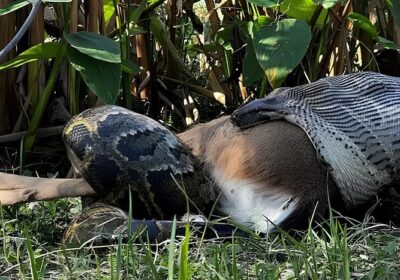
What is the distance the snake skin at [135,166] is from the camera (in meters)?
2.50

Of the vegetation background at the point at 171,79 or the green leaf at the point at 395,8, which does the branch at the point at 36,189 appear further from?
the green leaf at the point at 395,8

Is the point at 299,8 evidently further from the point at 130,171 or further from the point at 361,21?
the point at 130,171

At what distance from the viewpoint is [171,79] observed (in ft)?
13.3

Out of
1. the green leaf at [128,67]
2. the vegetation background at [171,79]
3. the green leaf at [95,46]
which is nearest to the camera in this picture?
the vegetation background at [171,79]

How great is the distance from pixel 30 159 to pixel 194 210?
1115mm

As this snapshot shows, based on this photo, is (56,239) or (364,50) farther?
(364,50)

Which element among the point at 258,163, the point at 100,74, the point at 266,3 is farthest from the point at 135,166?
the point at 266,3

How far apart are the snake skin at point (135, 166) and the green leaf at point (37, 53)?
1.75 ft

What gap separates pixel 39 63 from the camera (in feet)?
11.2

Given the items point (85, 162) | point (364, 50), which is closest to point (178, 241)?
point (85, 162)

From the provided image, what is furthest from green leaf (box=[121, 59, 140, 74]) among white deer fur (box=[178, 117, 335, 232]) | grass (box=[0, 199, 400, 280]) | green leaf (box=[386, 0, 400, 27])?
green leaf (box=[386, 0, 400, 27])

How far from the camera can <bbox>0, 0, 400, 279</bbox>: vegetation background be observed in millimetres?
1963

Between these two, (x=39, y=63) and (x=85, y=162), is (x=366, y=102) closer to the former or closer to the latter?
(x=85, y=162)

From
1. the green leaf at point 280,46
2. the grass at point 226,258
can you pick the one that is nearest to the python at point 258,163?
the grass at point 226,258
